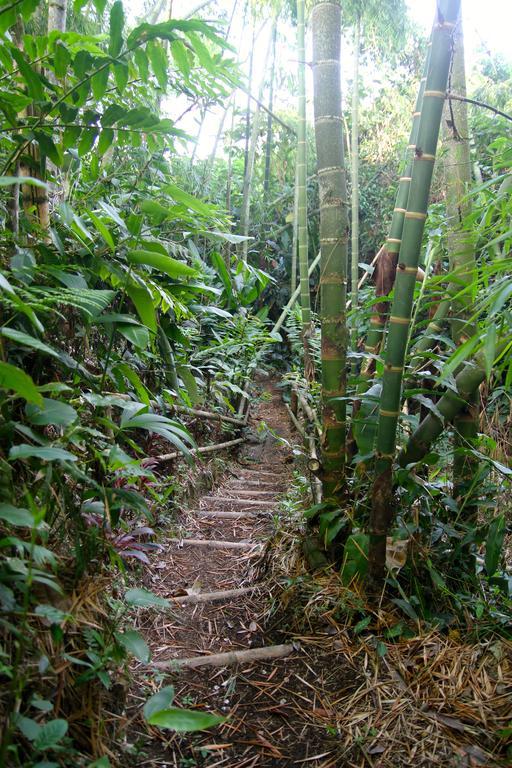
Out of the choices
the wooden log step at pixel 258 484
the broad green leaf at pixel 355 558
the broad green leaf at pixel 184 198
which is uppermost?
the broad green leaf at pixel 184 198

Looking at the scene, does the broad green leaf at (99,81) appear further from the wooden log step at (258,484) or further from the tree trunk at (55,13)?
the wooden log step at (258,484)

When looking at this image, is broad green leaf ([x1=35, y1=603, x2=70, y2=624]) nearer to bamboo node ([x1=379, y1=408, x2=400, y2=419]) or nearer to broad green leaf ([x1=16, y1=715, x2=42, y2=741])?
broad green leaf ([x1=16, y1=715, x2=42, y2=741])

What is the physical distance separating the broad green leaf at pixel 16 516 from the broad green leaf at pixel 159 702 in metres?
0.35

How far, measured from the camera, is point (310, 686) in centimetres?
123

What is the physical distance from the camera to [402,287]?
1.22 meters

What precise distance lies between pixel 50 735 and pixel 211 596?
1.02m

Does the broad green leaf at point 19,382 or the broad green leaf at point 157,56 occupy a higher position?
the broad green leaf at point 157,56

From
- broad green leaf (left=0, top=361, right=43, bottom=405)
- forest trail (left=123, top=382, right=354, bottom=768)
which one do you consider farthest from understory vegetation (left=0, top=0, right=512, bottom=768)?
forest trail (left=123, top=382, right=354, bottom=768)

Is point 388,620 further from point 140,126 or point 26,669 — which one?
point 140,126

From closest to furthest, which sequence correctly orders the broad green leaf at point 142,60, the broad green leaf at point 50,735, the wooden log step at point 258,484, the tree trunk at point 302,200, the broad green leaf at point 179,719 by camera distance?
the broad green leaf at point 50,735
the broad green leaf at point 179,719
the broad green leaf at point 142,60
the tree trunk at point 302,200
the wooden log step at point 258,484

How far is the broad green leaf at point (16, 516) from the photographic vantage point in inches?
29.6

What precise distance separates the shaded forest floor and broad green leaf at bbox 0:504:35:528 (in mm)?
436

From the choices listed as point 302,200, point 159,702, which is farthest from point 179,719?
point 302,200

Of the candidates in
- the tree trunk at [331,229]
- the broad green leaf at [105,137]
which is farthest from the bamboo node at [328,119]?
the broad green leaf at [105,137]
